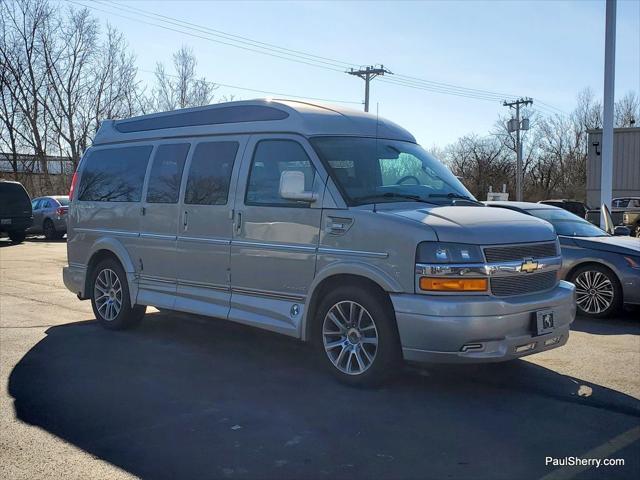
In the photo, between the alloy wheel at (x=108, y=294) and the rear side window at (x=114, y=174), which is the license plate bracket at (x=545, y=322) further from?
the alloy wheel at (x=108, y=294)

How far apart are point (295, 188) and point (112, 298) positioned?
3.36 metres

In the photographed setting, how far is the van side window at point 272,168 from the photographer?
5730mm

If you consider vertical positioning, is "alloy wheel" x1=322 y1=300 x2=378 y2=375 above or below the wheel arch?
below

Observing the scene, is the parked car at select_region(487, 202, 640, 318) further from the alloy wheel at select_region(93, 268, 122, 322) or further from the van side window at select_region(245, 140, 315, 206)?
the alloy wheel at select_region(93, 268, 122, 322)

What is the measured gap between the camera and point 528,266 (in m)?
5.08

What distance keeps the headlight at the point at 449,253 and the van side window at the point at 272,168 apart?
4.28 feet

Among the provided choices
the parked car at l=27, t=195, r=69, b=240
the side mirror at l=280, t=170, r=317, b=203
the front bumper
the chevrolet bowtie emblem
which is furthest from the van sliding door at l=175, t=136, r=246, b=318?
the parked car at l=27, t=195, r=69, b=240

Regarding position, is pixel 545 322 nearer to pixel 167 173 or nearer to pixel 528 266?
pixel 528 266

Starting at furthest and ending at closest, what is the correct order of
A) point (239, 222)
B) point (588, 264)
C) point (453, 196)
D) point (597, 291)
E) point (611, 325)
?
point (588, 264), point (597, 291), point (611, 325), point (239, 222), point (453, 196)

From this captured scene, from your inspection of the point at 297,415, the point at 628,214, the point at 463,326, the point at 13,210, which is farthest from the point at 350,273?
the point at 628,214

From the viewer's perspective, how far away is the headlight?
4.74 meters

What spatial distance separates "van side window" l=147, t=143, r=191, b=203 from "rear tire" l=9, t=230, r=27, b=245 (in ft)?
54.6

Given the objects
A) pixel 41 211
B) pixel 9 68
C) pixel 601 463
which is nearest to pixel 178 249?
pixel 601 463

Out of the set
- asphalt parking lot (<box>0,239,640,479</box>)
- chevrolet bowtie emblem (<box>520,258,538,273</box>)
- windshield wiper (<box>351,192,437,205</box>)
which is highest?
windshield wiper (<box>351,192,437,205</box>)
